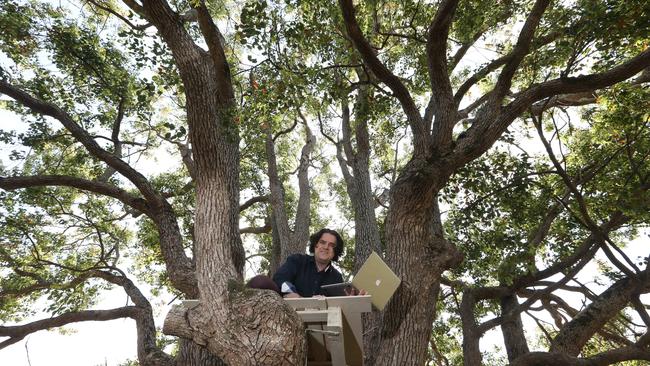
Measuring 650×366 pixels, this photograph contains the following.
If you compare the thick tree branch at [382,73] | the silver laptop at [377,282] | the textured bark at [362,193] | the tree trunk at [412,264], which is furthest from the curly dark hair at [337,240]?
the textured bark at [362,193]

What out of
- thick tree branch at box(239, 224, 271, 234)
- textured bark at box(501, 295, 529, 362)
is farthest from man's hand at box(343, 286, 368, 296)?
thick tree branch at box(239, 224, 271, 234)

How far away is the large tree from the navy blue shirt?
1.29ft

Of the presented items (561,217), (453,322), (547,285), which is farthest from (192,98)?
(453,322)

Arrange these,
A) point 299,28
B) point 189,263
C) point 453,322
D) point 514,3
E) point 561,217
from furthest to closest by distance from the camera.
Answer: point 453,322 → point 561,217 → point 514,3 → point 299,28 → point 189,263

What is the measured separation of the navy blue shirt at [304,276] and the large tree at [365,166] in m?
0.39

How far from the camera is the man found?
10.3 ft

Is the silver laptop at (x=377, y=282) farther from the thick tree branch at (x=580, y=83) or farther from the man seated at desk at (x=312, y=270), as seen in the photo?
the thick tree branch at (x=580, y=83)

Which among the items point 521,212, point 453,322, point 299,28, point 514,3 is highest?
point 514,3

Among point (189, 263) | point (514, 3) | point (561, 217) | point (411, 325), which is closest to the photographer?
point (411, 325)

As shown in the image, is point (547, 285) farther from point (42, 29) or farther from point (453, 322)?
point (42, 29)

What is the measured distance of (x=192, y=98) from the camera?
298 centimetres

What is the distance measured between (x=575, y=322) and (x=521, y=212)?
1824 millimetres

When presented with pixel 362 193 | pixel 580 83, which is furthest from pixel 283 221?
pixel 580 83

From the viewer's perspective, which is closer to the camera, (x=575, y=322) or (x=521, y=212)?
(x=575, y=322)
